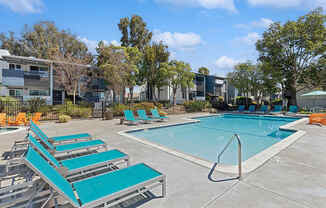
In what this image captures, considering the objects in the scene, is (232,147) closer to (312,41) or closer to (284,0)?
(284,0)

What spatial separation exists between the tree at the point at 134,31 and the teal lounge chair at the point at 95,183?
26.9 metres

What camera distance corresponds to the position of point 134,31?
89.9 ft

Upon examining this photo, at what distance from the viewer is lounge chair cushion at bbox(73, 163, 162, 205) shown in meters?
2.21

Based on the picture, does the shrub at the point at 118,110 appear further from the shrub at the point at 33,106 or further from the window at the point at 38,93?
the window at the point at 38,93

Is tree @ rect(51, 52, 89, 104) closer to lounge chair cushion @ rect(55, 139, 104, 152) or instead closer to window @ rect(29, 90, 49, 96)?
window @ rect(29, 90, 49, 96)

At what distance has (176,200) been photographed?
2.58 meters

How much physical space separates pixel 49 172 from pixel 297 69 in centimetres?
2735

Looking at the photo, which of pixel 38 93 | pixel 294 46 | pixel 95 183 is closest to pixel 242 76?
pixel 294 46

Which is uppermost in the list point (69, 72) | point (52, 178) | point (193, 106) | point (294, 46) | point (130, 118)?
point (294, 46)

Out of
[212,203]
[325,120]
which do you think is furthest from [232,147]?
[325,120]

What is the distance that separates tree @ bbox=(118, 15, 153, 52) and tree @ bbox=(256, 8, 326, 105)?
17.7 m

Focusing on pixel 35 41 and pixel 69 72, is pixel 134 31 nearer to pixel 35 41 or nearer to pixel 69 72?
pixel 69 72

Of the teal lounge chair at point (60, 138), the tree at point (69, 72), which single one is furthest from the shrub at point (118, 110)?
the teal lounge chair at point (60, 138)

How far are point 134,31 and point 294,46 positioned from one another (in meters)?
22.9
